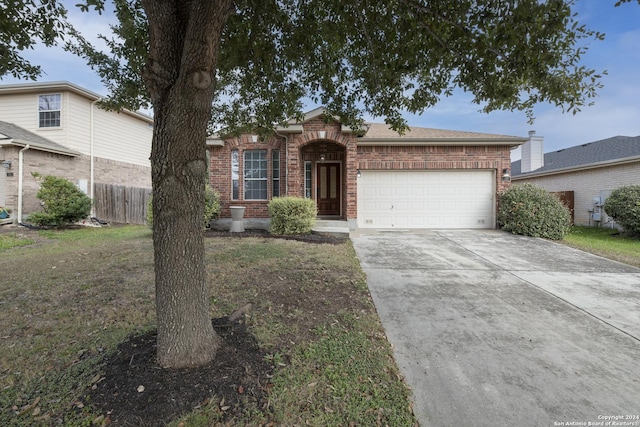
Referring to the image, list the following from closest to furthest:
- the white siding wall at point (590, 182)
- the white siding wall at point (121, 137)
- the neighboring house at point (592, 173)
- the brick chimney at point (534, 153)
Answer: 1. the white siding wall at point (590, 182)
2. the neighboring house at point (592, 173)
3. the white siding wall at point (121, 137)
4. the brick chimney at point (534, 153)

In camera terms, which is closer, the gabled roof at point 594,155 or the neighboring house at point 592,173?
the neighboring house at point 592,173

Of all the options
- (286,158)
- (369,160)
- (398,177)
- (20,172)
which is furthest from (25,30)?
(20,172)

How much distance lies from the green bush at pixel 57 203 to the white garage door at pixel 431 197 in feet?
35.1

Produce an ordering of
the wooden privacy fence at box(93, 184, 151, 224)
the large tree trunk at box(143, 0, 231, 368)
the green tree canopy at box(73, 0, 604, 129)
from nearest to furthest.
Answer: the large tree trunk at box(143, 0, 231, 368) → the green tree canopy at box(73, 0, 604, 129) → the wooden privacy fence at box(93, 184, 151, 224)

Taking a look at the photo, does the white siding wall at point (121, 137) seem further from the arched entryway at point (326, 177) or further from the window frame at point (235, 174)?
the arched entryway at point (326, 177)

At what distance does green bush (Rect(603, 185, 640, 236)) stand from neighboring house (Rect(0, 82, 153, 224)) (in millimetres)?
20970

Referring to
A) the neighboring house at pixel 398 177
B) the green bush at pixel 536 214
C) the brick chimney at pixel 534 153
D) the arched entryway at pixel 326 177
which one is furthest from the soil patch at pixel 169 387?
the brick chimney at pixel 534 153

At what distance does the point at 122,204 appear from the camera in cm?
1370

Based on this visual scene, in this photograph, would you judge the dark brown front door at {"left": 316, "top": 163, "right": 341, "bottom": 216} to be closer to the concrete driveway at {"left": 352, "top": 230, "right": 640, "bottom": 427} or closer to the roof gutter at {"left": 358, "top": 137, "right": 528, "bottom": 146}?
the roof gutter at {"left": 358, "top": 137, "right": 528, "bottom": 146}

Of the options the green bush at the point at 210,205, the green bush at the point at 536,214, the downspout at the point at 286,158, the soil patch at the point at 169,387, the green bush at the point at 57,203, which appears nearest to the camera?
the soil patch at the point at 169,387

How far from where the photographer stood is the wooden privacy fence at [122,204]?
13.7m

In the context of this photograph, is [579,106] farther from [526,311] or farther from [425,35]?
[526,311]

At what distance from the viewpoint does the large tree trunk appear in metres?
2.24

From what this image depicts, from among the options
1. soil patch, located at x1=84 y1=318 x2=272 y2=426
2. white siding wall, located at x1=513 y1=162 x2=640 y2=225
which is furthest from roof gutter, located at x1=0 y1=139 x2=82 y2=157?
white siding wall, located at x1=513 y1=162 x2=640 y2=225
